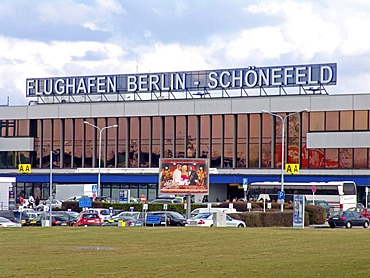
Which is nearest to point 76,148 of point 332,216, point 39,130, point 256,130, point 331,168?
point 39,130

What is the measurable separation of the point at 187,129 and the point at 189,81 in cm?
546

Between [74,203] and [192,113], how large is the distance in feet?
77.5

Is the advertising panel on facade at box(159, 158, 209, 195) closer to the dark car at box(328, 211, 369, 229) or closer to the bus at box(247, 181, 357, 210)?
the dark car at box(328, 211, 369, 229)

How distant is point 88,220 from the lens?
58031 millimetres

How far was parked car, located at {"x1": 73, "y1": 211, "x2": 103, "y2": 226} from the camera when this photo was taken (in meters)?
57.8

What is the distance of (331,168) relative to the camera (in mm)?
92125

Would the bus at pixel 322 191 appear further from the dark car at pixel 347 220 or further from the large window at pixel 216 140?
the dark car at pixel 347 220

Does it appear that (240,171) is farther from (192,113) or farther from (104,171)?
(104,171)

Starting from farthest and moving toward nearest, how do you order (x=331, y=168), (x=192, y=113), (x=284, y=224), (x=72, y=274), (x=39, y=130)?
(x=39, y=130) → (x=192, y=113) → (x=331, y=168) → (x=284, y=224) → (x=72, y=274)

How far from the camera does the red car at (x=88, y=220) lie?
57812mm

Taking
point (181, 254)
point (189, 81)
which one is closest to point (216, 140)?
point (189, 81)

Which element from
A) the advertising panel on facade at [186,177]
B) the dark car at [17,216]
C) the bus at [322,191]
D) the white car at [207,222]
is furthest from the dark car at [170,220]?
the bus at [322,191]

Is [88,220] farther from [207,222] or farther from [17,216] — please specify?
[207,222]

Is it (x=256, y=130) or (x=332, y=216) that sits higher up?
(x=256, y=130)
